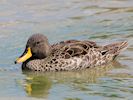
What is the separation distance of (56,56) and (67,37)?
217cm

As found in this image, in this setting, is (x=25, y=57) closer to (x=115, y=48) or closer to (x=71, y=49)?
(x=71, y=49)

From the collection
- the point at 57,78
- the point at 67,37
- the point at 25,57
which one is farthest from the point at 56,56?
the point at 67,37

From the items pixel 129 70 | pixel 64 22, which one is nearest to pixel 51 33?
pixel 64 22

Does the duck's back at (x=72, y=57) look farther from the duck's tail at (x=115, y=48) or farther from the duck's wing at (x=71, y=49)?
the duck's tail at (x=115, y=48)

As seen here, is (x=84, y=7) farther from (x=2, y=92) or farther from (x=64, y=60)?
(x=2, y=92)

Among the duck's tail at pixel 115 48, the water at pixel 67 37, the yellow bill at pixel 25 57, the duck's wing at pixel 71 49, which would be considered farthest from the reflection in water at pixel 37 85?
the duck's tail at pixel 115 48

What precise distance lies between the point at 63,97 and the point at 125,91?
1116 mm

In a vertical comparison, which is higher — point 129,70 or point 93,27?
point 93,27

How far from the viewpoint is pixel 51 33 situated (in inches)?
656

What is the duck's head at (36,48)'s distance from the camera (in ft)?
46.1

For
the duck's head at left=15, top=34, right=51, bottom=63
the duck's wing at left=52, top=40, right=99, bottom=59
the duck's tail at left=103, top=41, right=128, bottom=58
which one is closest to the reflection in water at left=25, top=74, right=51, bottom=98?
the duck's head at left=15, top=34, right=51, bottom=63

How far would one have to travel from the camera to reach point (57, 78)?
1334cm

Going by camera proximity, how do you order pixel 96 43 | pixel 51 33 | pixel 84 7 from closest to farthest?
1. pixel 96 43
2. pixel 51 33
3. pixel 84 7

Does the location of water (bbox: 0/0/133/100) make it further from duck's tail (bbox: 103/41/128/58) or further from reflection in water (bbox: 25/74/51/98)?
duck's tail (bbox: 103/41/128/58)
